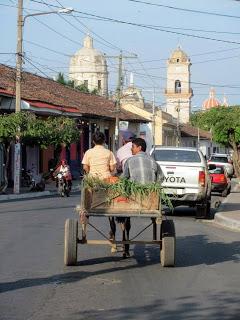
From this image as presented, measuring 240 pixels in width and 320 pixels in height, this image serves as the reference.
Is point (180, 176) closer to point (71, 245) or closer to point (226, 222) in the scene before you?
point (226, 222)

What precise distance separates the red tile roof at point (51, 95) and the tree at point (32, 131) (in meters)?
3.45

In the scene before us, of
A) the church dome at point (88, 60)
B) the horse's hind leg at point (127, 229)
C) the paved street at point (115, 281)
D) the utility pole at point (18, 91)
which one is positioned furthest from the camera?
the church dome at point (88, 60)

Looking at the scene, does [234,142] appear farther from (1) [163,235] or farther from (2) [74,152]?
(1) [163,235]

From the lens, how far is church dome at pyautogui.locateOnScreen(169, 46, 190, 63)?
11125cm

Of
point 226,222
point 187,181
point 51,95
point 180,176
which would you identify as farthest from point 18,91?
point 51,95

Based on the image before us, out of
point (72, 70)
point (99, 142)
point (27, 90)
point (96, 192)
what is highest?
point (72, 70)

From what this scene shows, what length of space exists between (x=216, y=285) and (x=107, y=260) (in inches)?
94.1

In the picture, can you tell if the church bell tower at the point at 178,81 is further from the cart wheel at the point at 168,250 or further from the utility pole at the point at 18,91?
the cart wheel at the point at 168,250

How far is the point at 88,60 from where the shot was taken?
89.2 m

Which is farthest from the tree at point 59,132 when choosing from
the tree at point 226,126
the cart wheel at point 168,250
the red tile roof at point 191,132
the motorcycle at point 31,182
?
the red tile roof at point 191,132

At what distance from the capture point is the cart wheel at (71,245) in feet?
32.8

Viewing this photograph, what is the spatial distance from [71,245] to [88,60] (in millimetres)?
80530

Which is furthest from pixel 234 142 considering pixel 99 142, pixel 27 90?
pixel 99 142

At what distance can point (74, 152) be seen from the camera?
155ft
